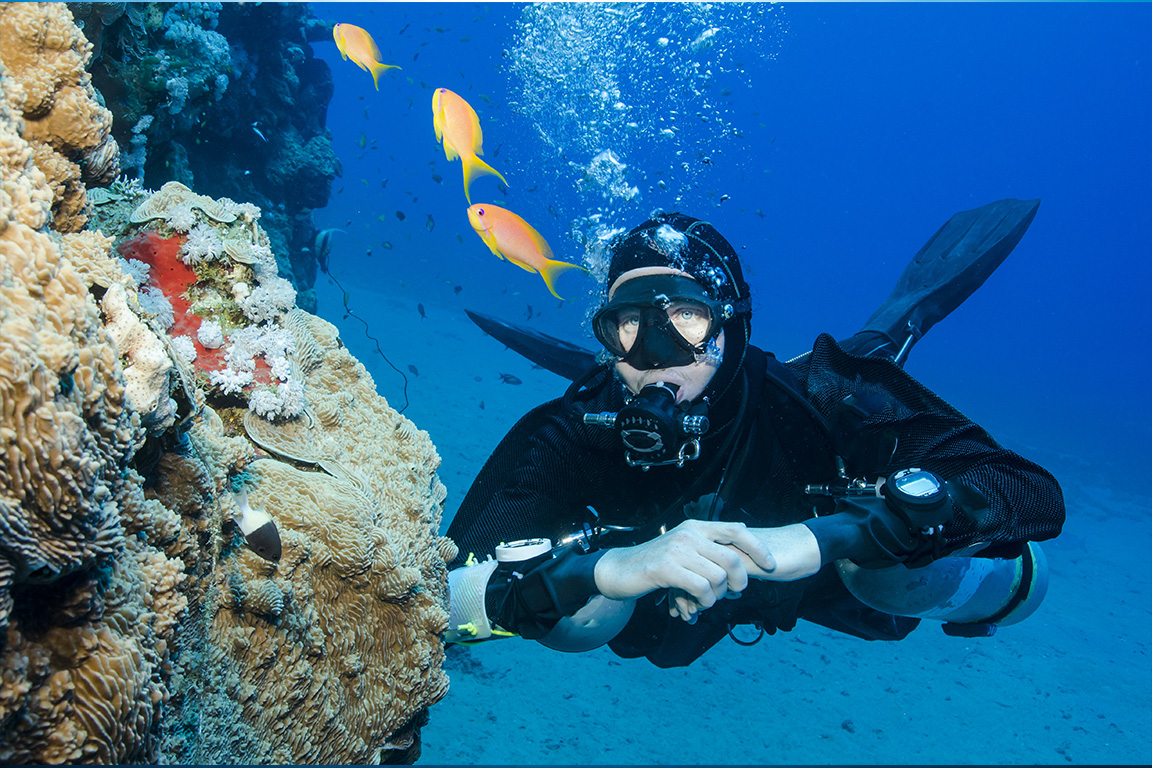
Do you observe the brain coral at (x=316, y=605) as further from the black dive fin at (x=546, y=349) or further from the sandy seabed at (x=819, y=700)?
the sandy seabed at (x=819, y=700)

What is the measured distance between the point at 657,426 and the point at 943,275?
367cm

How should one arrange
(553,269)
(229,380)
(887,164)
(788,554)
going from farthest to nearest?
(887,164) < (553,269) < (229,380) < (788,554)

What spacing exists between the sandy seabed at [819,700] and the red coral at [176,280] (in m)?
4.81

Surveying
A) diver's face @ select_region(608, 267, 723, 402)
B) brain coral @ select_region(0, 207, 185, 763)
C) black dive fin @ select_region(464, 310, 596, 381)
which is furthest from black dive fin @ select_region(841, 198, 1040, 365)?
brain coral @ select_region(0, 207, 185, 763)

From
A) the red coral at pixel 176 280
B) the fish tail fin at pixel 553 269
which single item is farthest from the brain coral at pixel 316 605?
the fish tail fin at pixel 553 269

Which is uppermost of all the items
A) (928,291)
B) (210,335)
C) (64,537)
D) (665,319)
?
(928,291)

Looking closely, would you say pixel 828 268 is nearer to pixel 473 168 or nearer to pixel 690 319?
pixel 473 168

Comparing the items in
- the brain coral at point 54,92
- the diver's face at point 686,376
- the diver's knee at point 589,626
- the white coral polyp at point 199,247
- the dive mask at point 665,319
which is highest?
the dive mask at point 665,319

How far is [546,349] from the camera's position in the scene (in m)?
4.57

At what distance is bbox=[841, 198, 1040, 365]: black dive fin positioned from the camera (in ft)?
13.2

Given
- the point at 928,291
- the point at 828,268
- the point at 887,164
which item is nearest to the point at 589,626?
the point at 928,291

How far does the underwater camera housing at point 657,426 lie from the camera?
2494mm

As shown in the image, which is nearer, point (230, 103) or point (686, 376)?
point (686, 376)

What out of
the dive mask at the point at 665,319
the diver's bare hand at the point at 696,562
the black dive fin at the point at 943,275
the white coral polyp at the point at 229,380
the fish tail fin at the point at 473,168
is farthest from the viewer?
the fish tail fin at the point at 473,168
